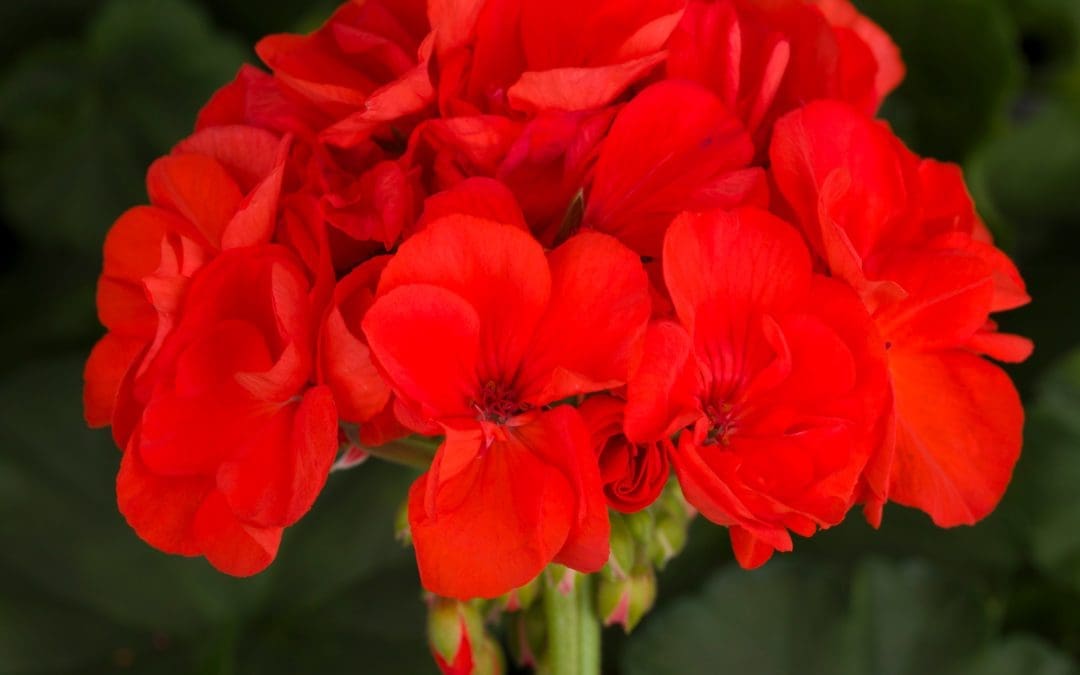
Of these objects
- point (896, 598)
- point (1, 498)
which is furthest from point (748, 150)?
point (1, 498)

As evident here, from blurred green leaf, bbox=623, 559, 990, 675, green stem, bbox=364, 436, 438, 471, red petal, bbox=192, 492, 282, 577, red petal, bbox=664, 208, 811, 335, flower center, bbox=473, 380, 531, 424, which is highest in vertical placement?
red petal, bbox=664, 208, 811, 335

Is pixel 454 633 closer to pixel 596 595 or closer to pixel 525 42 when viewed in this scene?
pixel 596 595

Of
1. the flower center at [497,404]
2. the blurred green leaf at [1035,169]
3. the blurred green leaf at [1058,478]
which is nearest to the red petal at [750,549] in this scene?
the flower center at [497,404]

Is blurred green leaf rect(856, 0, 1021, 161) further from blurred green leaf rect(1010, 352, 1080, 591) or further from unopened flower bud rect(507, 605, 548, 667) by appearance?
unopened flower bud rect(507, 605, 548, 667)

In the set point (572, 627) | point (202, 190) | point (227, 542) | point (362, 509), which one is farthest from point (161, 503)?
point (362, 509)

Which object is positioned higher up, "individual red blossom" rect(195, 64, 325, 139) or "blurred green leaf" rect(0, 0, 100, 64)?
"individual red blossom" rect(195, 64, 325, 139)

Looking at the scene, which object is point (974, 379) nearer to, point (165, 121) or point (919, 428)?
point (919, 428)

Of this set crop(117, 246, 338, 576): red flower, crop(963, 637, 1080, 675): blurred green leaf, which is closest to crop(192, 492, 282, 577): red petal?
crop(117, 246, 338, 576): red flower
